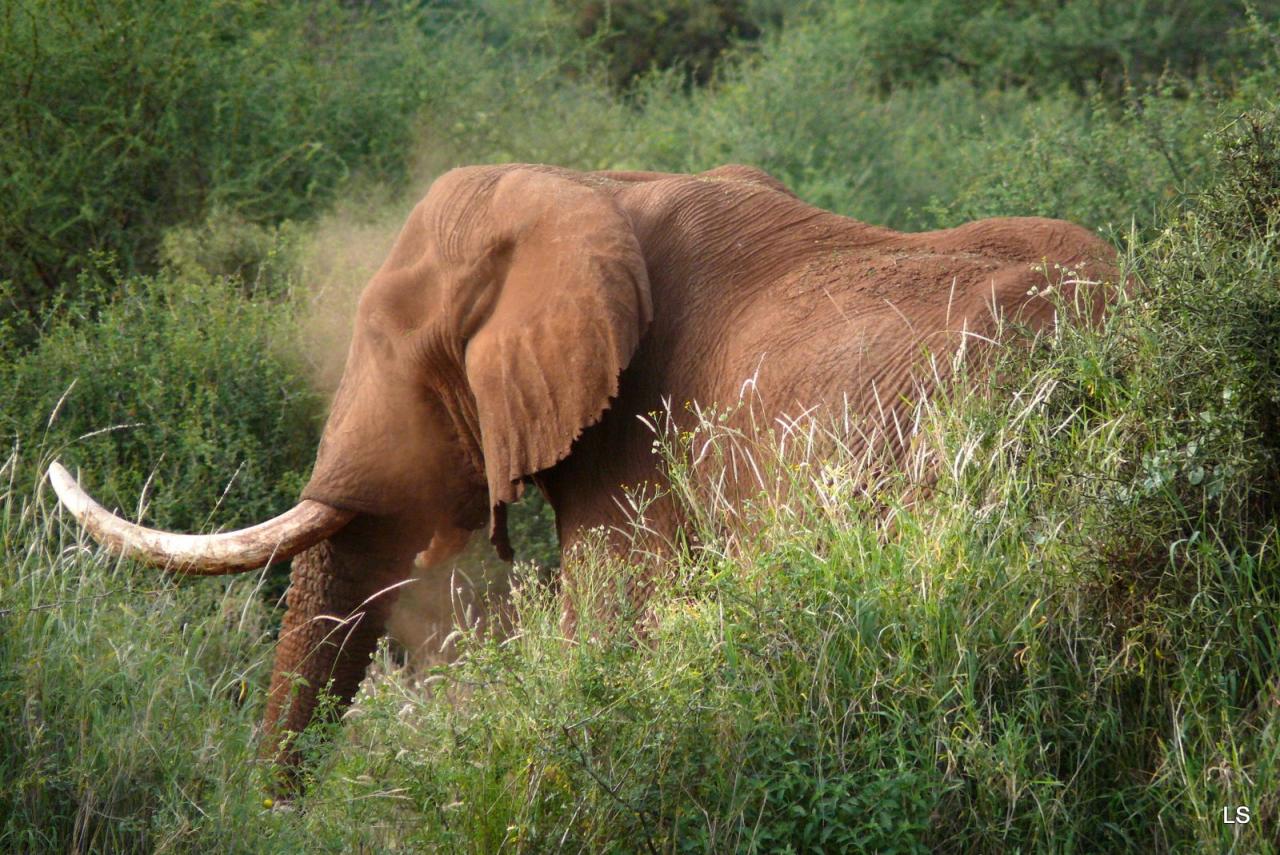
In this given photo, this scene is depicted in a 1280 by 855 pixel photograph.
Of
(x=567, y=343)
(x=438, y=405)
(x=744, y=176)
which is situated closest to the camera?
(x=567, y=343)

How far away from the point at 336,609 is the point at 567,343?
134cm

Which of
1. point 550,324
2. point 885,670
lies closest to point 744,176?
point 550,324

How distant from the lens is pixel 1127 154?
8094 mm

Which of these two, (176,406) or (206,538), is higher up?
(206,538)

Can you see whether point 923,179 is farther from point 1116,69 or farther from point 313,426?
point 313,426

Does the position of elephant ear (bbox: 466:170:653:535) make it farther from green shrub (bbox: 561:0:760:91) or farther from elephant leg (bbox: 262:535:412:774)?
green shrub (bbox: 561:0:760:91)

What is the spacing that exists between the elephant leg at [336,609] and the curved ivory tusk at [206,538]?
0.13m

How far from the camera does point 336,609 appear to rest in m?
5.70

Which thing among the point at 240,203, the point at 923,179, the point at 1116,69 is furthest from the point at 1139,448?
the point at 1116,69

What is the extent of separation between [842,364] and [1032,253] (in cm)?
75

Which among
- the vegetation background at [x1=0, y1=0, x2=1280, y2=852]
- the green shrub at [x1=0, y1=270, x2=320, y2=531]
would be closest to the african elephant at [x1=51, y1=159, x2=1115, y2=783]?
the vegetation background at [x1=0, y1=0, x2=1280, y2=852]

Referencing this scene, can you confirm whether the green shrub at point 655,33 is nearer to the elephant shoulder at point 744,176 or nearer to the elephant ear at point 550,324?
the elephant shoulder at point 744,176

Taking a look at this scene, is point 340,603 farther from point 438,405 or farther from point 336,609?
point 438,405

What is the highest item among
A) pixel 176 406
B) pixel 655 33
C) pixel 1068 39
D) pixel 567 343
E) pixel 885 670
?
pixel 567 343
